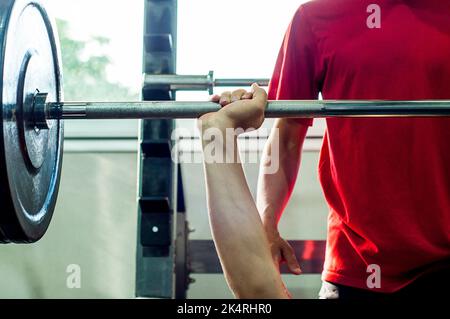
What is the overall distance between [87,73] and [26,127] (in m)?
1.77

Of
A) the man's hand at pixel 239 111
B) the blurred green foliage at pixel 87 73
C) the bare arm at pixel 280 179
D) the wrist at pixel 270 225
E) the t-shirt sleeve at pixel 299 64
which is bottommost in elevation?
the wrist at pixel 270 225

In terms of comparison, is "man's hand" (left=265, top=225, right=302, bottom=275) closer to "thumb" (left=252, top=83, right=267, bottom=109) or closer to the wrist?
the wrist

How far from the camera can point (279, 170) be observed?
1509mm

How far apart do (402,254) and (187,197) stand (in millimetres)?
1670

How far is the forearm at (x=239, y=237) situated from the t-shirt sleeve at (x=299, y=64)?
0.56 m

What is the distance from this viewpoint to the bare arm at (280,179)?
4.76 ft

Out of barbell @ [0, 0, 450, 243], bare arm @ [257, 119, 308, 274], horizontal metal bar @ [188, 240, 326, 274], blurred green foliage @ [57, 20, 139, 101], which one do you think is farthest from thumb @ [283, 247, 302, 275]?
blurred green foliage @ [57, 20, 139, 101]

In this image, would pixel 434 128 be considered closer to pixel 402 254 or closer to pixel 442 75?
pixel 442 75

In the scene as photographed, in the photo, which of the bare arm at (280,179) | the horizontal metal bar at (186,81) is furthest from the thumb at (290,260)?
the horizontal metal bar at (186,81)

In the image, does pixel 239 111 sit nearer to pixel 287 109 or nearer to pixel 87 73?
pixel 287 109

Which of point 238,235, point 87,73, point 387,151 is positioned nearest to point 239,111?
point 238,235

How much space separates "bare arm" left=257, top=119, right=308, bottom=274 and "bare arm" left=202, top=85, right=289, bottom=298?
0.50m

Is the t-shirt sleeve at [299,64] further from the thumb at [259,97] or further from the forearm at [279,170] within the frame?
the thumb at [259,97]

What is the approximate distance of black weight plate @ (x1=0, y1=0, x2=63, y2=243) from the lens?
1.11 m
